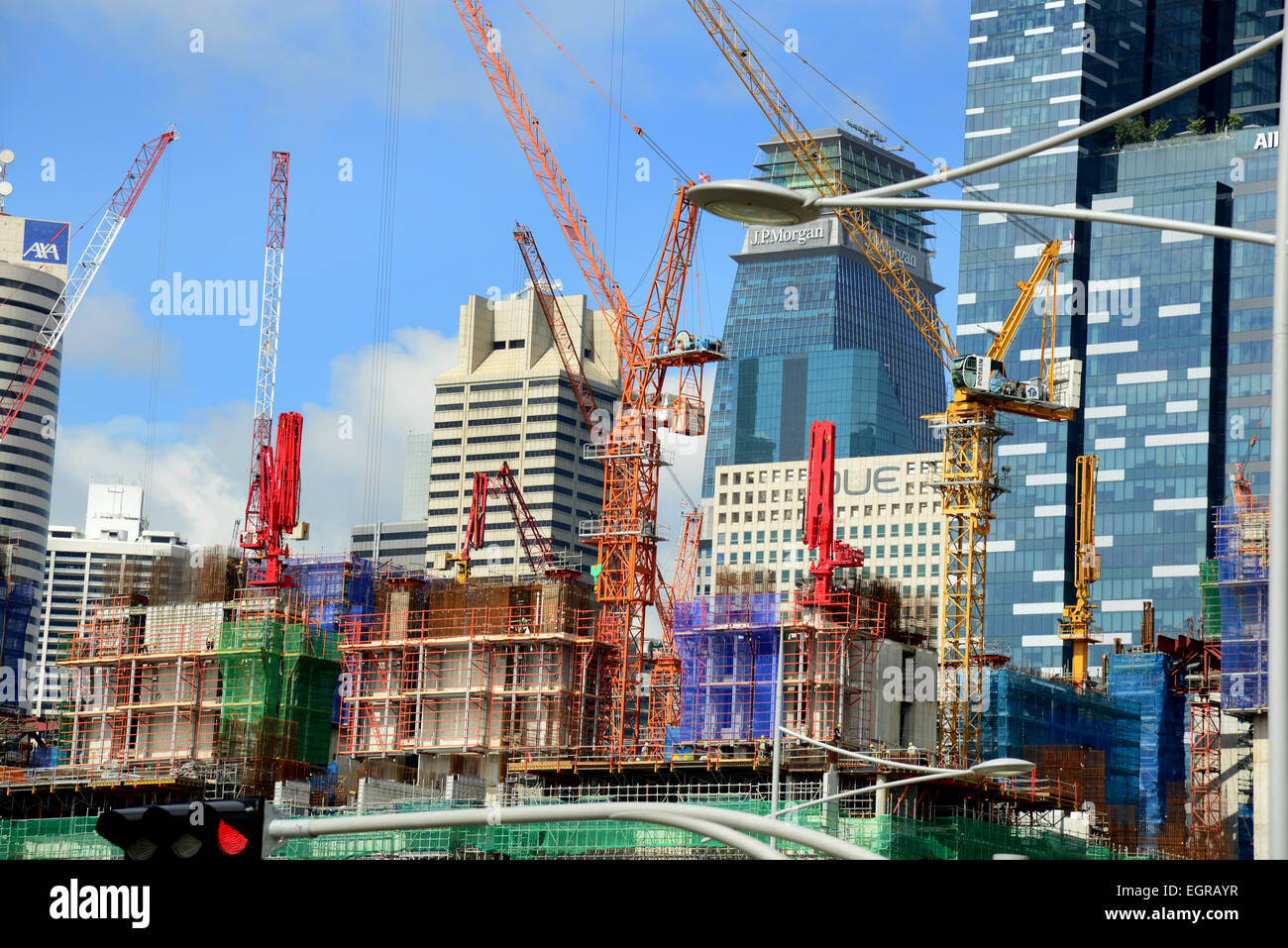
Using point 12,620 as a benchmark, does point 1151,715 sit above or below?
below

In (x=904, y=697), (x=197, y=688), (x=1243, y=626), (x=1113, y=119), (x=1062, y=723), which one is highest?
(x=1113, y=119)

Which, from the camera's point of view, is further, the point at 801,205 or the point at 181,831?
the point at 801,205

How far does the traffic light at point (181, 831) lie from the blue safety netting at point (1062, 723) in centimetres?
13120

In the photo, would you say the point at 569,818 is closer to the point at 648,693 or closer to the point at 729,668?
the point at 729,668

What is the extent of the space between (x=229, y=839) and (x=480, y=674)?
129706 millimetres

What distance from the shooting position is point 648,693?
527ft

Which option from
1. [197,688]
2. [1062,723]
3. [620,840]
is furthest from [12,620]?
[1062,723]

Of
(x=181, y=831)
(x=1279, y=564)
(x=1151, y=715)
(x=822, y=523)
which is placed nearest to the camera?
(x=181, y=831)

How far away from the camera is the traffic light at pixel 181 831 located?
24.3 m

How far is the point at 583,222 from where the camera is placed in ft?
577

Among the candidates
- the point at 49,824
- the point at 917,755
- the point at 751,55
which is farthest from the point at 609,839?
the point at 751,55

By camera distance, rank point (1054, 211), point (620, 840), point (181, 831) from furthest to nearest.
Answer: point (620, 840) < point (1054, 211) < point (181, 831)

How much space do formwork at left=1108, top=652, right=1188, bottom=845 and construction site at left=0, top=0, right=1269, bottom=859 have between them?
→ 286 millimetres
